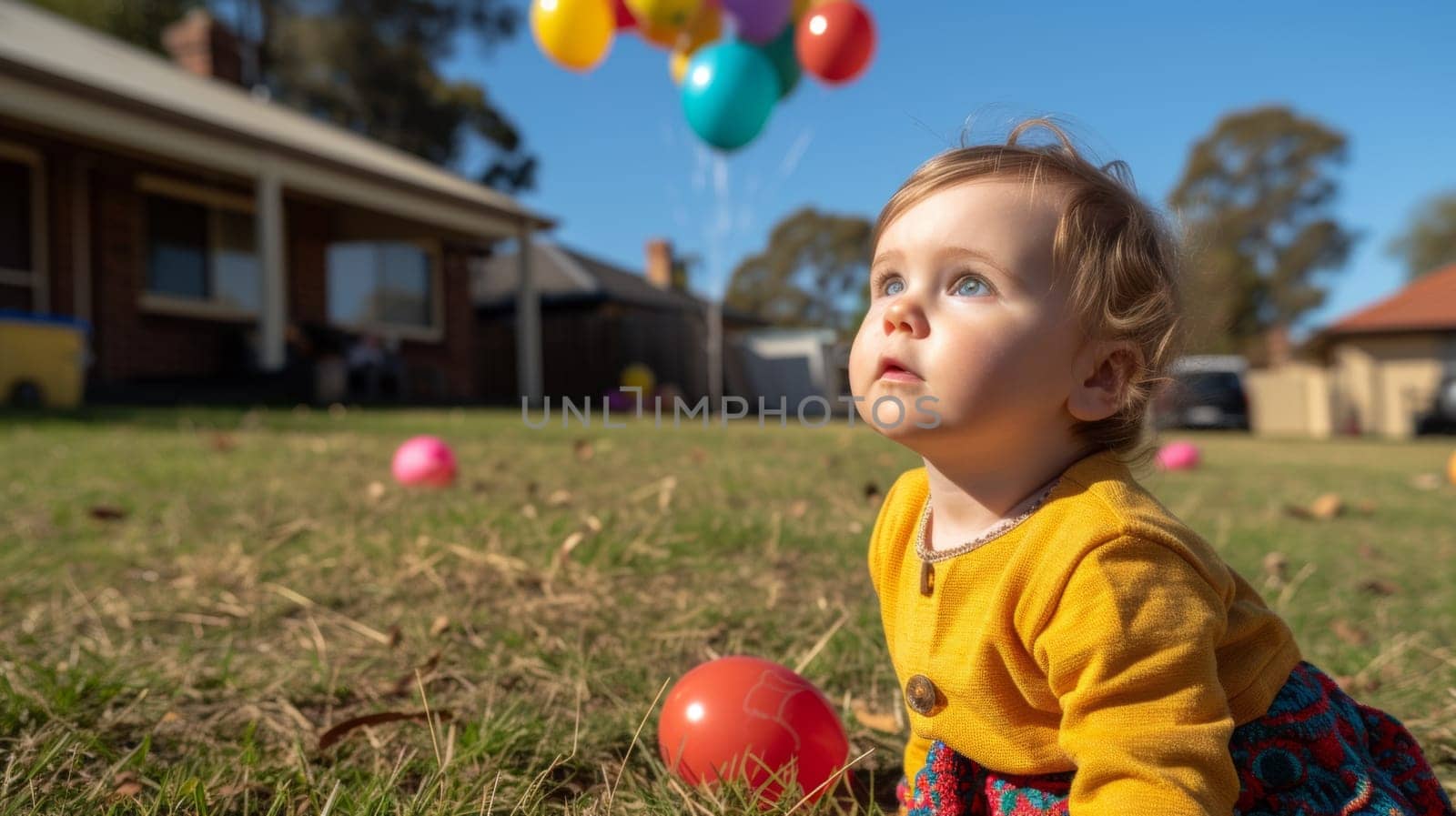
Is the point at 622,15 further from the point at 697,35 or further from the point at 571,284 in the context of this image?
the point at 571,284

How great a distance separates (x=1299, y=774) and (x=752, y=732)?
0.72 m

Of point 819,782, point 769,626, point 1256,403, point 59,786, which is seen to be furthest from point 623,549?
point 1256,403

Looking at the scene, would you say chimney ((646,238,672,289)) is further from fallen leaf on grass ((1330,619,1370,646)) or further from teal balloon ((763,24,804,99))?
fallen leaf on grass ((1330,619,1370,646))

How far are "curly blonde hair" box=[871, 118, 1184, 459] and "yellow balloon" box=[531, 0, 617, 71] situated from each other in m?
6.68

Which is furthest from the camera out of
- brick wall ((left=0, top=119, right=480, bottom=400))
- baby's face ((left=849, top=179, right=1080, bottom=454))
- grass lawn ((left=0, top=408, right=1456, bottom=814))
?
brick wall ((left=0, top=119, right=480, bottom=400))

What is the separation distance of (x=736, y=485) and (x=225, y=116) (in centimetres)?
1026

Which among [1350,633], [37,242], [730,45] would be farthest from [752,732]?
[37,242]

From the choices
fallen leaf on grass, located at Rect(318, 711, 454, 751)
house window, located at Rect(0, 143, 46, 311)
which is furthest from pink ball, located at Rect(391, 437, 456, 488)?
house window, located at Rect(0, 143, 46, 311)

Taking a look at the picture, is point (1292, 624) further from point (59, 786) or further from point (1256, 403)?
point (1256, 403)

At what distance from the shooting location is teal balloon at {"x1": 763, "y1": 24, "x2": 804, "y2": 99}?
783cm

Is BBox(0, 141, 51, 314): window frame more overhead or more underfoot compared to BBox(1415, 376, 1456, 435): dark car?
more overhead

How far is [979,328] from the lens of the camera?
1.16m

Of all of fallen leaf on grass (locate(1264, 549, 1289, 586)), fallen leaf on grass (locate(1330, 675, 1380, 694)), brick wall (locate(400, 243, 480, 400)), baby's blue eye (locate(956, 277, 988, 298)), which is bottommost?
fallen leaf on grass (locate(1330, 675, 1380, 694))

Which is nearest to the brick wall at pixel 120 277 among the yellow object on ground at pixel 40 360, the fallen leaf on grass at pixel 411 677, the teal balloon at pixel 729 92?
the yellow object on ground at pixel 40 360
